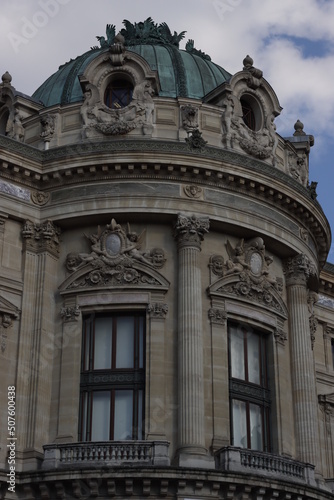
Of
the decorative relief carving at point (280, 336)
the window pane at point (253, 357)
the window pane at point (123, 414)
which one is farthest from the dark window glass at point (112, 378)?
the decorative relief carving at point (280, 336)

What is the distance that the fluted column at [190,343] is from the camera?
31.6 meters

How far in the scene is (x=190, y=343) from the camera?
32969 mm

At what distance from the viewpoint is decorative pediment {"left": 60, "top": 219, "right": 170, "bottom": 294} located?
34.2 metres

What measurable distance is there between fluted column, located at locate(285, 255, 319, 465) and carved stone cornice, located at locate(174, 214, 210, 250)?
461 centimetres

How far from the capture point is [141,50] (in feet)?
138

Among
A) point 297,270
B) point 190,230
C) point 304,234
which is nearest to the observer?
point 190,230

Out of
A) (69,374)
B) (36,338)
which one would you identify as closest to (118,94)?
(36,338)

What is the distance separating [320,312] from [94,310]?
12738 mm

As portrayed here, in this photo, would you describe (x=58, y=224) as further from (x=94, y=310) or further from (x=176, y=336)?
(x=176, y=336)

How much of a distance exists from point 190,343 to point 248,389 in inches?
129

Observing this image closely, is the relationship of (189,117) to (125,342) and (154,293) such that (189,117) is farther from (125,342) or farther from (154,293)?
(125,342)

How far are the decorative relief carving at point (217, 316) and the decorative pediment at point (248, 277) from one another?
1.89 ft

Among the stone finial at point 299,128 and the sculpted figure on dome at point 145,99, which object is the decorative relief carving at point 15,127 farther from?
the stone finial at point 299,128

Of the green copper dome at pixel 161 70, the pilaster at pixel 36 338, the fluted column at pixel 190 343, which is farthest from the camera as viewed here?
the green copper dome at pixel 161 70
